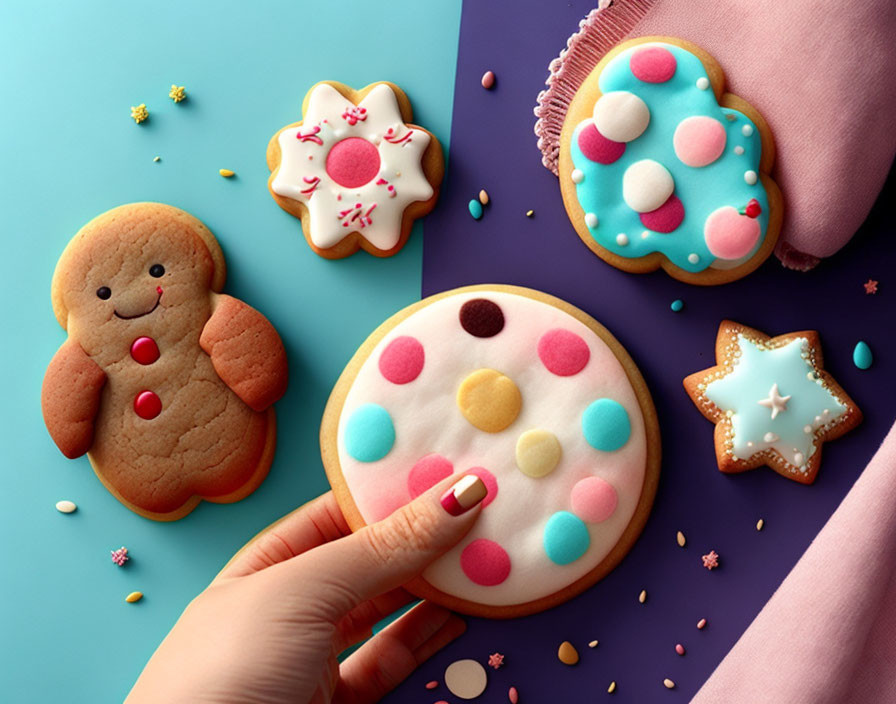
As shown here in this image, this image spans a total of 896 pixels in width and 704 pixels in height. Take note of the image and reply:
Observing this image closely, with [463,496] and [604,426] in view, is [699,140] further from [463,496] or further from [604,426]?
[463,496]

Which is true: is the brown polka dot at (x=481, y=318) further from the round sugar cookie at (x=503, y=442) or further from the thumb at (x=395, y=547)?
the thumb at (x=395, y=547)

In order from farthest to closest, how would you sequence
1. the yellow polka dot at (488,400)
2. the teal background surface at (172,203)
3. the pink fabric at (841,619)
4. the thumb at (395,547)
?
the teal background surface at (172,203) → the yellow polka dot at (488,400) → the thumb at (395,547) → the pink fabric at (841,619)

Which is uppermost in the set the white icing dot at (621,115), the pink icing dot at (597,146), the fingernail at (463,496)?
the white icing dot at (621,115)

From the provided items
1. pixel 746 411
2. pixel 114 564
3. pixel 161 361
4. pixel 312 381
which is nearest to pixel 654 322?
pixel 746 411

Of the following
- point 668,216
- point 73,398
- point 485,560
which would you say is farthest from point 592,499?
point 73,398

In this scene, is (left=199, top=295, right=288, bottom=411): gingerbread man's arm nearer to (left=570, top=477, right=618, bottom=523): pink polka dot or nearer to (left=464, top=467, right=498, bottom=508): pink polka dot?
(left=464, top=467, right=498, bottom=508): pink polka dot

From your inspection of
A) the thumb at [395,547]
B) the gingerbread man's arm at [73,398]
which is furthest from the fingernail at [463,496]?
the gingerbread man's arm at [73,398]

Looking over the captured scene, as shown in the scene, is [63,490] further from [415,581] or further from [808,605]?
[808,605]

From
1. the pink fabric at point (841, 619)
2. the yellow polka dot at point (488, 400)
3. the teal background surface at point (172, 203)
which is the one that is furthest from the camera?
the teal background surface at point (172, 203)
